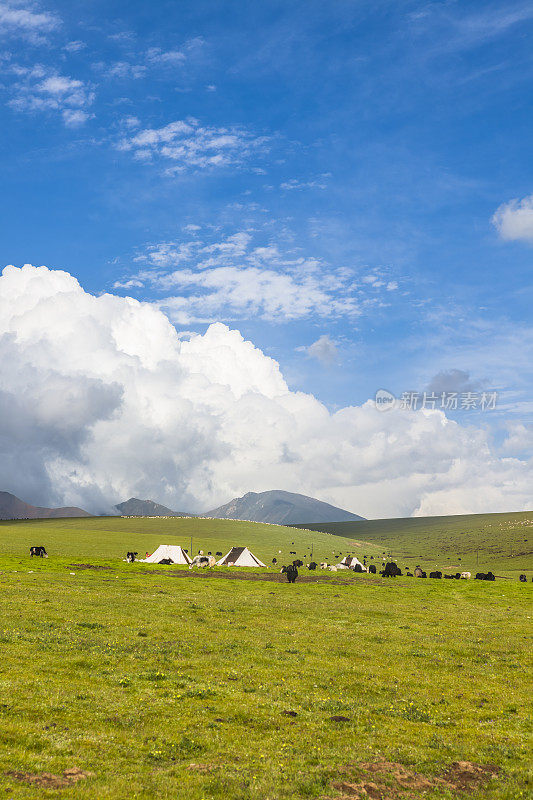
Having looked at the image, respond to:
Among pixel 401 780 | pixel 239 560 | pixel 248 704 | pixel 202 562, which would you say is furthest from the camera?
pixel 239 560

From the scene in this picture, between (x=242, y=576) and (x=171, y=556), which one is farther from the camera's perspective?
(x=171, y=556)

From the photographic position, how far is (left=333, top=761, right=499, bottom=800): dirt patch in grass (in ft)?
41.2

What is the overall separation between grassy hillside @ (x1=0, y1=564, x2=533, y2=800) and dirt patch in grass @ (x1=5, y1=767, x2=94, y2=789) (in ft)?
0.16

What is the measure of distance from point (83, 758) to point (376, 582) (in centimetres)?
7517

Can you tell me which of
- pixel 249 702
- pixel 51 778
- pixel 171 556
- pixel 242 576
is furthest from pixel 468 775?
pixel 171 556

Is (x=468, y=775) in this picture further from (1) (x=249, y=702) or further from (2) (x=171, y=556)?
(2) (x=171, y=556)

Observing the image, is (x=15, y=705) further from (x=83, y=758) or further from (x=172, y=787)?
(x=172, y=787)

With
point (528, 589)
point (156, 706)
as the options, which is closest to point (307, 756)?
point (156, 706)

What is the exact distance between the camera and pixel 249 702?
18.2 meters

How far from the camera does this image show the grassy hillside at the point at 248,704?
502 inches

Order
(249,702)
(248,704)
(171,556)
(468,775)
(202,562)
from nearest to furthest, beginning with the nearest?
(468,775) < (248,704) < (249,702) < (202,562) < (171,556)

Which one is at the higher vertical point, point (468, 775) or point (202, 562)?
point (468, 775)

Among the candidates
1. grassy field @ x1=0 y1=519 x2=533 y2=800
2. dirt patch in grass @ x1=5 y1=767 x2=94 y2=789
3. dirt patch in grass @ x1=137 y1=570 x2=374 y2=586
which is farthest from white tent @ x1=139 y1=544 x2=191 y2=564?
dirt patch in grass @ x1=5 y1=767 x2=94 y2=789

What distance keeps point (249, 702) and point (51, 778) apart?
7.81 m
